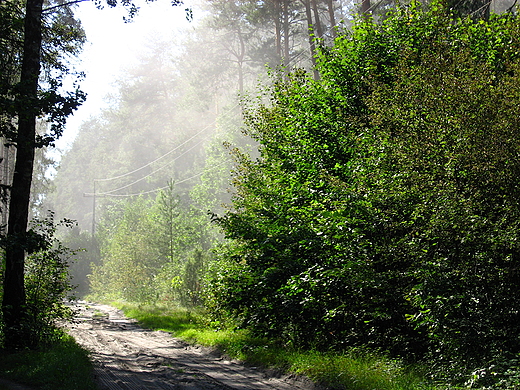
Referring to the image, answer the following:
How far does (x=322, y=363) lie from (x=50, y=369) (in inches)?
199

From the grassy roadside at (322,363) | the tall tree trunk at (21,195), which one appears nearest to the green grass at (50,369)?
the tall tree trunk at (21,195)

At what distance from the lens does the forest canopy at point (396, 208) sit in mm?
7703

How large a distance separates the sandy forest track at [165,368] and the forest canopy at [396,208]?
1578mm

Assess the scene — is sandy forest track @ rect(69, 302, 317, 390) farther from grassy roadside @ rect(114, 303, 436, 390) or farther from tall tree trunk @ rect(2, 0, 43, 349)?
tall tree trunk @ rect(2, 0, 43, 349)

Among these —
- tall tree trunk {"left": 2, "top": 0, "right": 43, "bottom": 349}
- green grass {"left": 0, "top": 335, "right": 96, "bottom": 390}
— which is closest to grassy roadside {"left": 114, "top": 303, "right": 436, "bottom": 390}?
green grass {"left": 0, "top": 335, "right": 96, "bottom": 390}

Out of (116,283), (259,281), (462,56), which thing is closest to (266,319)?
(259,281)

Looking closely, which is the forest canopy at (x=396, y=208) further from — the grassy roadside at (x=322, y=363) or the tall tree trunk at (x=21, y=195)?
the tall tree trunk at (x=21, y=195)

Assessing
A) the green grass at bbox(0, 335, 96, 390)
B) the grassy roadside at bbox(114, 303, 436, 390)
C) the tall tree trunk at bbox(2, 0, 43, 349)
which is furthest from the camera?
the tall tree trunk at bbox(2, 0, 43, 349)

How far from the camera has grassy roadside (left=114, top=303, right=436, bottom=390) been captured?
791 cm

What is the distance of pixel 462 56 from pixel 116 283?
112 feet

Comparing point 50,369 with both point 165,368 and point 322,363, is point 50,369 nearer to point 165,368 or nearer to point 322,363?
point 165,368

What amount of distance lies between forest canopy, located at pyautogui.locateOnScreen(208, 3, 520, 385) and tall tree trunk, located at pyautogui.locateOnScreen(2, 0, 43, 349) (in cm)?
486

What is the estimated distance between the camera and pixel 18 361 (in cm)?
1039

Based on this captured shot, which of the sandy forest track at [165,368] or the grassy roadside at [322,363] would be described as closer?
the grassy roadside at [322,363]
